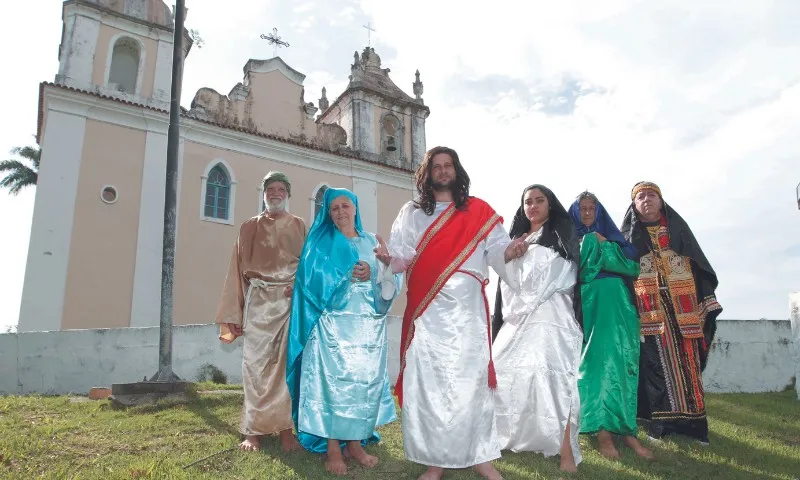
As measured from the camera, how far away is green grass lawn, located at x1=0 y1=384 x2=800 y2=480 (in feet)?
10.9

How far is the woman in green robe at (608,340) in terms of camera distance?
402 centimetres

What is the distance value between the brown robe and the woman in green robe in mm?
2268

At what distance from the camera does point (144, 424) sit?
4.61m

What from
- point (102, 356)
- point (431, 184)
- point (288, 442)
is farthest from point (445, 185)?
point (102, 356)

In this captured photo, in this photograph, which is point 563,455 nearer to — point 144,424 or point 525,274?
point 525,274

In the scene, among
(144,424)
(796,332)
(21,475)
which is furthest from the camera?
(796,332)

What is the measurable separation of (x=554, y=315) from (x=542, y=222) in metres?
0.71

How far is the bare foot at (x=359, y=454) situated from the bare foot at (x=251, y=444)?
68cm

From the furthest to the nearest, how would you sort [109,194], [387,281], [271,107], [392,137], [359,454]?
[392,137] < [271,107] < [109,194] < [387,281] < [359,454]

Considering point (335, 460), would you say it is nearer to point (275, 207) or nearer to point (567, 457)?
point (567, 457)

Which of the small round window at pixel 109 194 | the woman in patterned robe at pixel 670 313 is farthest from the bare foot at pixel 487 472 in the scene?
the small round window at pixel 109 194

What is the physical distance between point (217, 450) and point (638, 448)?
3.06 metres

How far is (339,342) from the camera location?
11.9 feet

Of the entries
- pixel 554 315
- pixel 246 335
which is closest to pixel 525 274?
pixel 554 315
